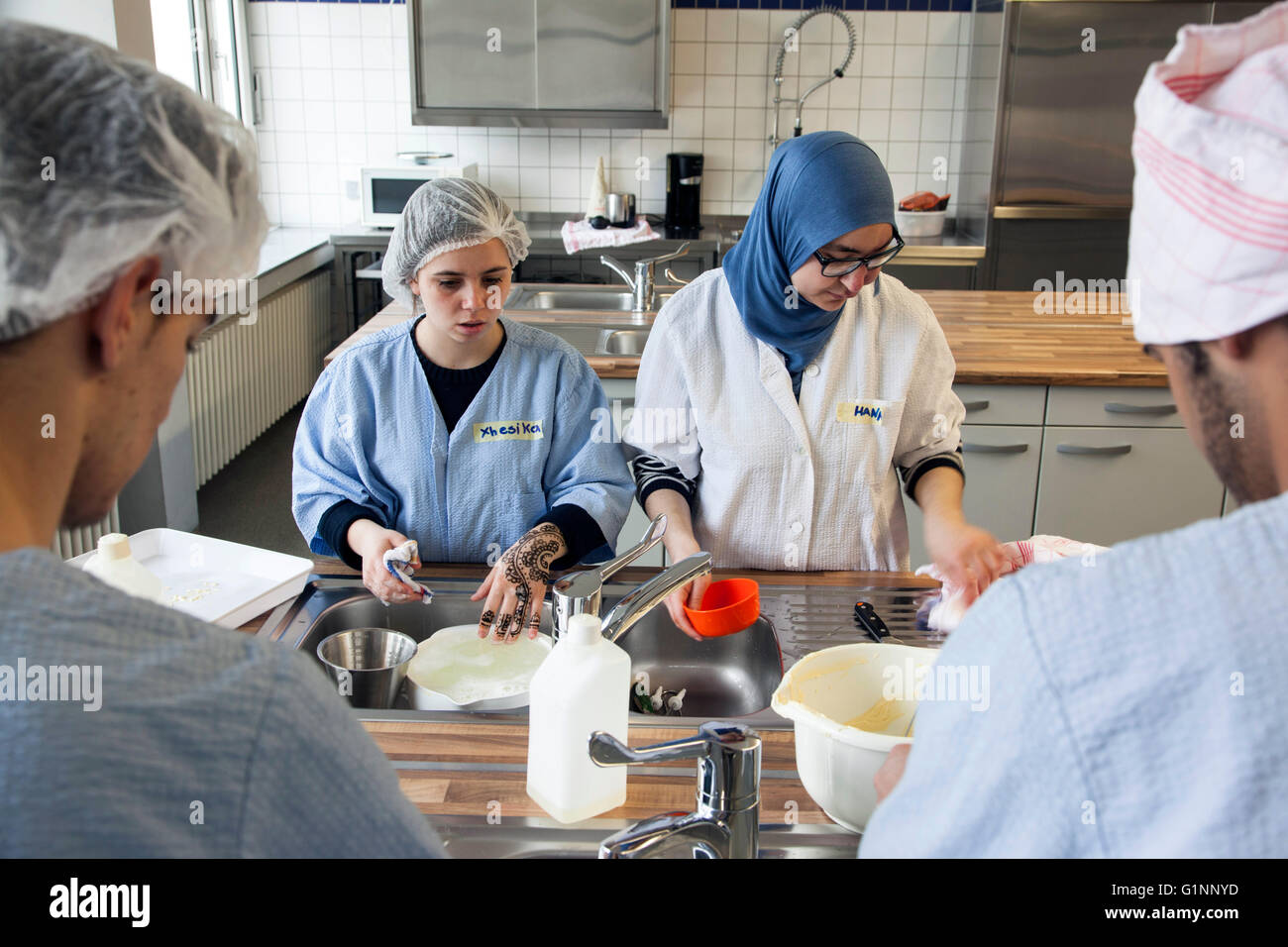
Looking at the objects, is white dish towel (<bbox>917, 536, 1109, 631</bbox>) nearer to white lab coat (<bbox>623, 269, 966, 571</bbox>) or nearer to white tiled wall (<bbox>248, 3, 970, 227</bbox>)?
white lab coat (<bbox>623, 269, 966, 571</bbox>)

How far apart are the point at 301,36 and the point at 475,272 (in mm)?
4136

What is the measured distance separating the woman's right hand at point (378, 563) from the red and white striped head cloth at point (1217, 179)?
1.16 m

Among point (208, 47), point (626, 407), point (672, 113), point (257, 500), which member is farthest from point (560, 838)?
point (208, 47)

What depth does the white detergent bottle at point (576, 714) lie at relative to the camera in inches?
43.1

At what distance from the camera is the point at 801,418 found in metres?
1.86

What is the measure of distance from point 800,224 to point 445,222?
581 millimetres

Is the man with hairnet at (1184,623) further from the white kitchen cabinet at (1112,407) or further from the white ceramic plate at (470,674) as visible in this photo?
the white kitchen cabinet at (1112,407)

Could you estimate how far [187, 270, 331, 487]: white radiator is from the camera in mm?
4121

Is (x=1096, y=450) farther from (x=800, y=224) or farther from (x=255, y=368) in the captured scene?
(x=255, y=368)

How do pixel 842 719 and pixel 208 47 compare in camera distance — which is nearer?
pixel 842 719

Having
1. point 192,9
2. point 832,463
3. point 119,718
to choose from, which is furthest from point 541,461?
point 192,9

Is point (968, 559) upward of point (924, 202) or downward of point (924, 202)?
downward

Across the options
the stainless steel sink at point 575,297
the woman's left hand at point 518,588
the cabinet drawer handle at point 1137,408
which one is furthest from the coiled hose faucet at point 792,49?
the woman's left hand at point 518,588

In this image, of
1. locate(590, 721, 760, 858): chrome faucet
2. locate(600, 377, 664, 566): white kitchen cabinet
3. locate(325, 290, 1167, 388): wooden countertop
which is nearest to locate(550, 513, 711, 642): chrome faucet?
locate(590, 721, 760, 858): chrome faucet
